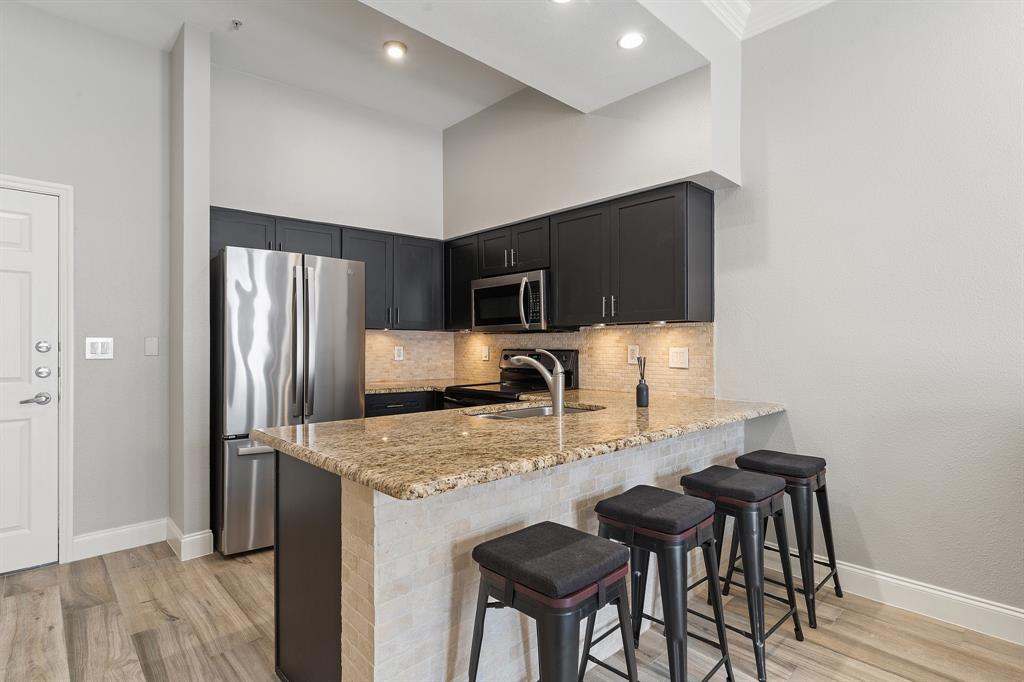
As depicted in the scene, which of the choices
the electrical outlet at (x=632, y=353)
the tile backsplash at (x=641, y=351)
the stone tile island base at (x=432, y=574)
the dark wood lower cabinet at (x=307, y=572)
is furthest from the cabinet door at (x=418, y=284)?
the stone tile island base at (x=432, y=574)

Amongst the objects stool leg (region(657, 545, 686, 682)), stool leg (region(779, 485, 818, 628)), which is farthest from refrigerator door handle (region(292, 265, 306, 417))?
stool leg (region(779, 485, 818, 628))

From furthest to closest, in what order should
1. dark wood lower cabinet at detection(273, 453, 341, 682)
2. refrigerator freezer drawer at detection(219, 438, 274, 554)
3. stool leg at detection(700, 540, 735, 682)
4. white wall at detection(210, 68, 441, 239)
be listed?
1. white wall at detection(210, 68, 441, 239)
2. refrigerator freezer drawer at detection(219, 438, 274, 554)
3. stool leg at detection(700, 540, 735, 682)
4. dark wood lower cabinet at detection(273, 453, 341, 682)

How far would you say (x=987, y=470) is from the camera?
2271mm

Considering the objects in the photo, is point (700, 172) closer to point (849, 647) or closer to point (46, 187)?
point (849, 647)

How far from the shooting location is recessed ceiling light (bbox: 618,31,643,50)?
2.51 meters

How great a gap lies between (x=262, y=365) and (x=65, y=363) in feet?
3.51

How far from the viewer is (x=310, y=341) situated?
334 cm

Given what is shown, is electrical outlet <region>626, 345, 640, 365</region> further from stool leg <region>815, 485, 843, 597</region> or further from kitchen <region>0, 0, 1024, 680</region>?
stool leg <region>815, 485, 843, 597</region>

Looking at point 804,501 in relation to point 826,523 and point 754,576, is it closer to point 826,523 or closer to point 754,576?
point 826,523

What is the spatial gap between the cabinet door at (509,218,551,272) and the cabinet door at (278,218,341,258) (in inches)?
52.5

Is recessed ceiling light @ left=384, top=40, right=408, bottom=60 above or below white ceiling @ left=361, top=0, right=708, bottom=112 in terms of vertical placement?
above

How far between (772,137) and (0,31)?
4.18 m

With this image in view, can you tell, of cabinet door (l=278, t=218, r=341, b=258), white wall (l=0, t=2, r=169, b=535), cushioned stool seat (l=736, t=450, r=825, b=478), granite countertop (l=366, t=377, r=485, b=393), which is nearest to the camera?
cushioned stool seat (l=736, t=450, r=825, b=478)

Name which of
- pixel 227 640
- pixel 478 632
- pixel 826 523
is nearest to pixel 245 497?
pixel 227 640
